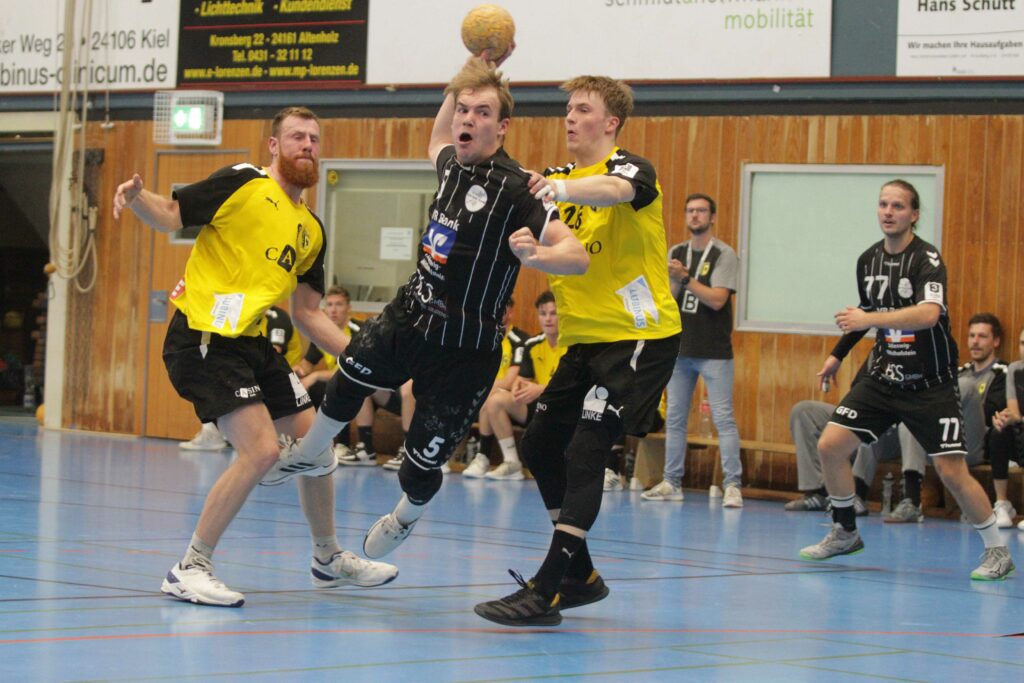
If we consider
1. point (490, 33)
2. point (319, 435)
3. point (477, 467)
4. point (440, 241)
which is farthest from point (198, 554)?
point (477, 467)

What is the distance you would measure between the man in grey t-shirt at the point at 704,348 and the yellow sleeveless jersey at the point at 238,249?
5.34 metres

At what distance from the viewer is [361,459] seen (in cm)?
1309

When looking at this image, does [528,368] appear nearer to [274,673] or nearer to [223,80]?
[223,80]

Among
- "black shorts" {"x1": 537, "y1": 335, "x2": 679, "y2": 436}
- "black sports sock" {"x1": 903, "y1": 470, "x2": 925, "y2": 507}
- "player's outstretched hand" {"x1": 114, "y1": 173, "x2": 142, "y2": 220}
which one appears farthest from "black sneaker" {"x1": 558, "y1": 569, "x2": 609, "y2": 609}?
"black sports sock" {"x1": 903, "y1": 470, "x2": 925, "y2": 507}

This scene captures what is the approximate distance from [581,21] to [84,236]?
5.98m

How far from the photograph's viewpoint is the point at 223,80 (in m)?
14.8

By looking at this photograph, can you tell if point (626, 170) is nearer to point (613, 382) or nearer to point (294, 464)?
point (613, 382)

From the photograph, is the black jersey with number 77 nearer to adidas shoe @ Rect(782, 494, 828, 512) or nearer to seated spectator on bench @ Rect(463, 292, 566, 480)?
adidas shoe @ Rect(782, 494, 828, 512)

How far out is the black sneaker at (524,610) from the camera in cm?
542

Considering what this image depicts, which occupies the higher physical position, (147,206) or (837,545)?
(147,206)

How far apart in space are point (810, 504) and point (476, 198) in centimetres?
620

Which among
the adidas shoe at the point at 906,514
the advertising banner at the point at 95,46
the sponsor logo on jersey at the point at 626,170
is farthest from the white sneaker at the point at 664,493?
the advertising banner at the point at 95,46

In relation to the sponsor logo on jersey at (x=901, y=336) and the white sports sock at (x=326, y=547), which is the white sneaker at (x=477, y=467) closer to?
the sponsor logo on jersey at (x=901, y=336)

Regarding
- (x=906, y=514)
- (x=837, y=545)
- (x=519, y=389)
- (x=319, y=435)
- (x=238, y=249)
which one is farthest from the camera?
(x=519, y=389)
